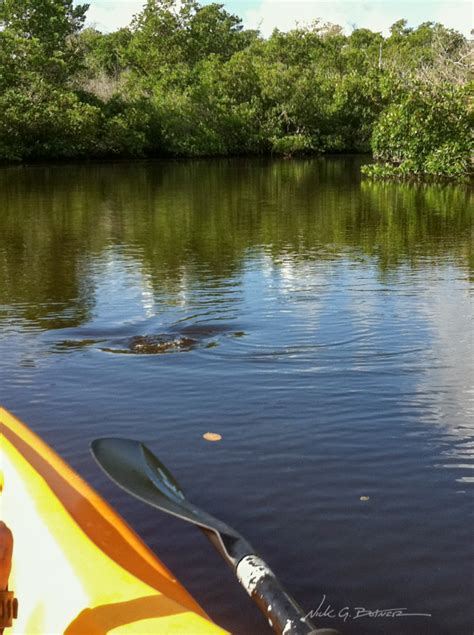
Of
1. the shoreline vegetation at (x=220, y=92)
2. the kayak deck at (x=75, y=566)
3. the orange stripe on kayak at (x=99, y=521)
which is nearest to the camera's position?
the kayak deck at (x=75, y=566)

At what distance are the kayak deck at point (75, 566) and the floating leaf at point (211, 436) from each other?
232 cm

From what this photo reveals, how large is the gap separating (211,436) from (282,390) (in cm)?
118

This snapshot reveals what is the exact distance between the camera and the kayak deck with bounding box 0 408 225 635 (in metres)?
2.71

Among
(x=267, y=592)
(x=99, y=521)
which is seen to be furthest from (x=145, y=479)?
(x=267, y=592)

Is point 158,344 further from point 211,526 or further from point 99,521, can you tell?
point 211,526

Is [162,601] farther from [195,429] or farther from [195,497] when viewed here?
[195,429]

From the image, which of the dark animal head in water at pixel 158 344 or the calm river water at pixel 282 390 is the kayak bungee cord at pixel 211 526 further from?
the dark animal head in water at pixel 158 344

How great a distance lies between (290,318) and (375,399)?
302 cm

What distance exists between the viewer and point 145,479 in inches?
139

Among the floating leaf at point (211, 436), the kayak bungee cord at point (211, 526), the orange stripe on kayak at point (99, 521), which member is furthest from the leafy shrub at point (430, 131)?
the kayak bungee cord at point (211, 526)

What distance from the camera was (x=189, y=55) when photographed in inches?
2547
